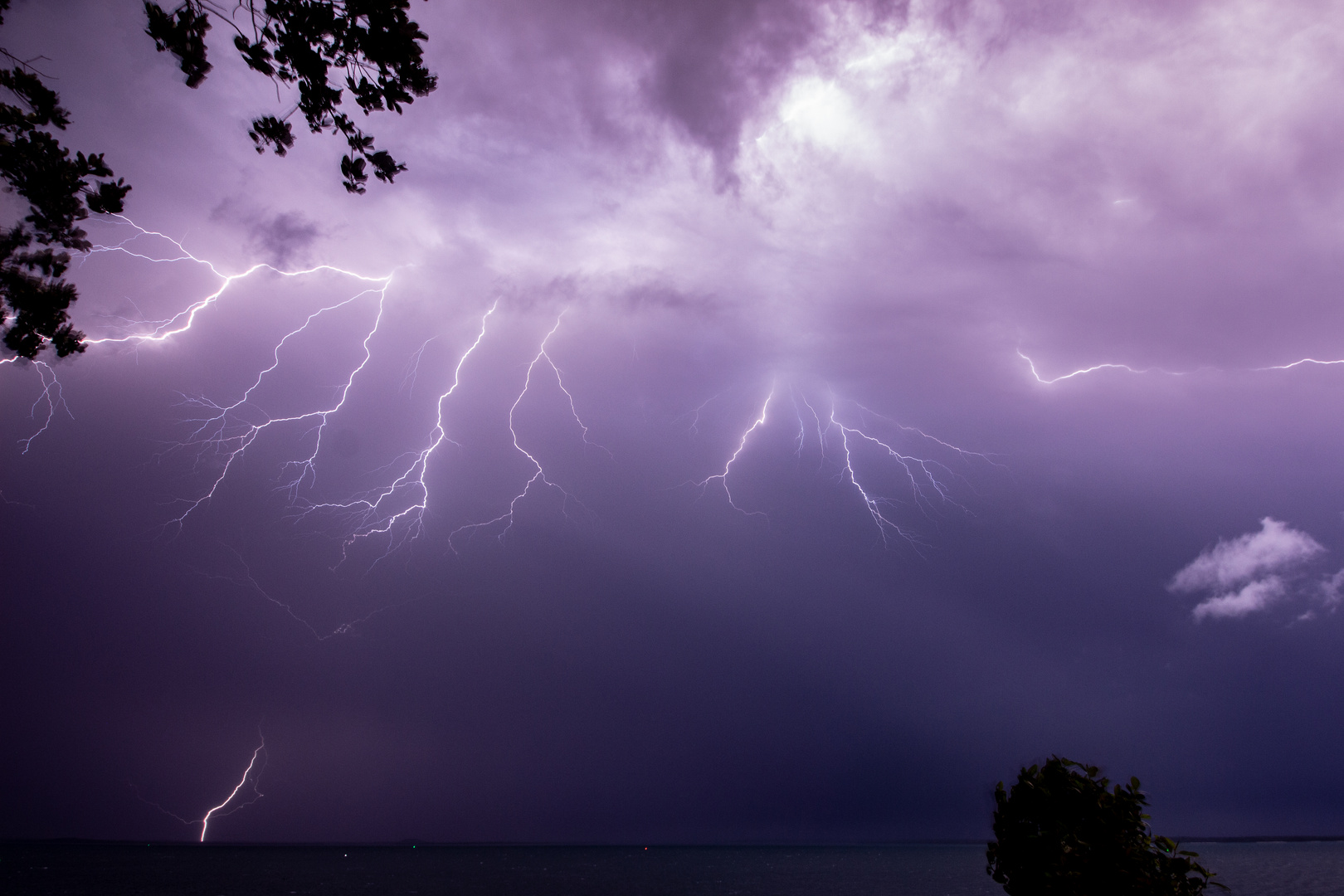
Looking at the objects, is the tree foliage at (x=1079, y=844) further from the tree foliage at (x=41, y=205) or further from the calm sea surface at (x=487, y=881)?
the calm sea surface at (x=487, y=881)

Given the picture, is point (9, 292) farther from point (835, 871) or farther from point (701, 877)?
point (835, 871)

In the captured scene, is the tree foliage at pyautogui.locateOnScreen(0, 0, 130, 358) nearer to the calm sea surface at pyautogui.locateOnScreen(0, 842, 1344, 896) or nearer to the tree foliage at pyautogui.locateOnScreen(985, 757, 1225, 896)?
the tree foliage at pyautogui.locateOnScreen(985, 757, 1225, 896)

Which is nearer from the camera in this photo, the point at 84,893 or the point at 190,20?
the point at 190,20

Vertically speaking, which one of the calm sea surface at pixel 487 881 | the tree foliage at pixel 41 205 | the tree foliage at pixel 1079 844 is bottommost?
the calm sea surface at pixel 487 881

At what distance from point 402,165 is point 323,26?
1.10 meters

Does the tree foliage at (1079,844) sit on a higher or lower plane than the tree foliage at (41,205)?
lower

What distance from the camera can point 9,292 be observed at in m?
5.27

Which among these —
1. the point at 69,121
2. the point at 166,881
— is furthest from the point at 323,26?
the point at 166,881

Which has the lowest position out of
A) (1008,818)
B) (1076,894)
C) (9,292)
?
(1076,894)

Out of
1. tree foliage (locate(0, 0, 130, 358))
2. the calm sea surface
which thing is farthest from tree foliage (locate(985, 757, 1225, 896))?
the calm sea surface

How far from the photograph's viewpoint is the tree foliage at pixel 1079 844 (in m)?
5.26

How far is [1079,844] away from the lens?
5480 mm

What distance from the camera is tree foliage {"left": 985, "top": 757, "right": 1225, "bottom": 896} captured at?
5.26 m

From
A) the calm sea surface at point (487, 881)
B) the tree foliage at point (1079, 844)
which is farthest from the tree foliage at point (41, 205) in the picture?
the calm sea surface at point (487, 881)
